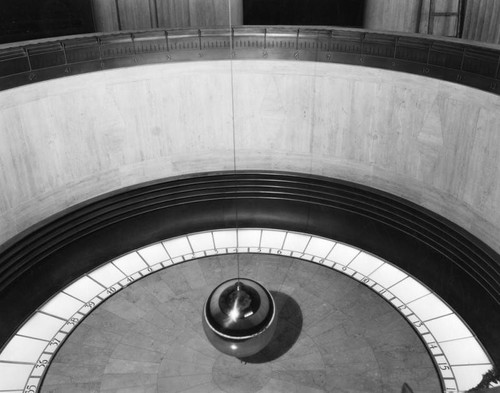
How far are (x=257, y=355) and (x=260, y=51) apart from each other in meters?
4.54

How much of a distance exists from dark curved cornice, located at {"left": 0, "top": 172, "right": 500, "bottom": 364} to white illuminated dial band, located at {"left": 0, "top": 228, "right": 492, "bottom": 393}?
0.51ft

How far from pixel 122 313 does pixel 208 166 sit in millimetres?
3054

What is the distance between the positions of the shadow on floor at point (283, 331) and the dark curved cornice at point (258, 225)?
1.45 meters

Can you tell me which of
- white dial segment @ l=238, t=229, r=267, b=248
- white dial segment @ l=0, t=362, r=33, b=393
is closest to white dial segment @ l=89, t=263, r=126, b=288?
white dial segment @ l=0, t=362, r=33, b=393

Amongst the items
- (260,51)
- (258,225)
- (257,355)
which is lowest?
(257,355)

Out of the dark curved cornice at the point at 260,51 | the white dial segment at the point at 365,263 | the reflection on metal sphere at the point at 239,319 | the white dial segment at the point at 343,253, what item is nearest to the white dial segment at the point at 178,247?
the white dial segment at the point at 343,253

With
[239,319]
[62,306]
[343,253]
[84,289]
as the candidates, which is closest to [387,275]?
[343,253]

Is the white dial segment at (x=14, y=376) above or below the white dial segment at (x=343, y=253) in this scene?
below

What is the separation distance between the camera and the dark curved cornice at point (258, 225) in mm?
5945

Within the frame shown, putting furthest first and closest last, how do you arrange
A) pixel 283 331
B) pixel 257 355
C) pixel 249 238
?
1. pixel 249 238
2. pixel 283 331
3. pixel 257 355

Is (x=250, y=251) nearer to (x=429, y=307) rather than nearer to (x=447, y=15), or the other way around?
(x=429, y=307)

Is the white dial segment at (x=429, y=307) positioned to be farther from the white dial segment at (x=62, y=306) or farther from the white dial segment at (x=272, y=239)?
the white dial segment at (x=62, y=306)

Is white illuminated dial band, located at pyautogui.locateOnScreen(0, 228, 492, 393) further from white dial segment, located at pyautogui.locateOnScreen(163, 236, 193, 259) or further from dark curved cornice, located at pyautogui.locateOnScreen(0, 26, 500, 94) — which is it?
dark curved cornice, located at pyautogui.locateOnScreen(0, 26, 500, 94)

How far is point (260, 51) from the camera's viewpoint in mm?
7301
